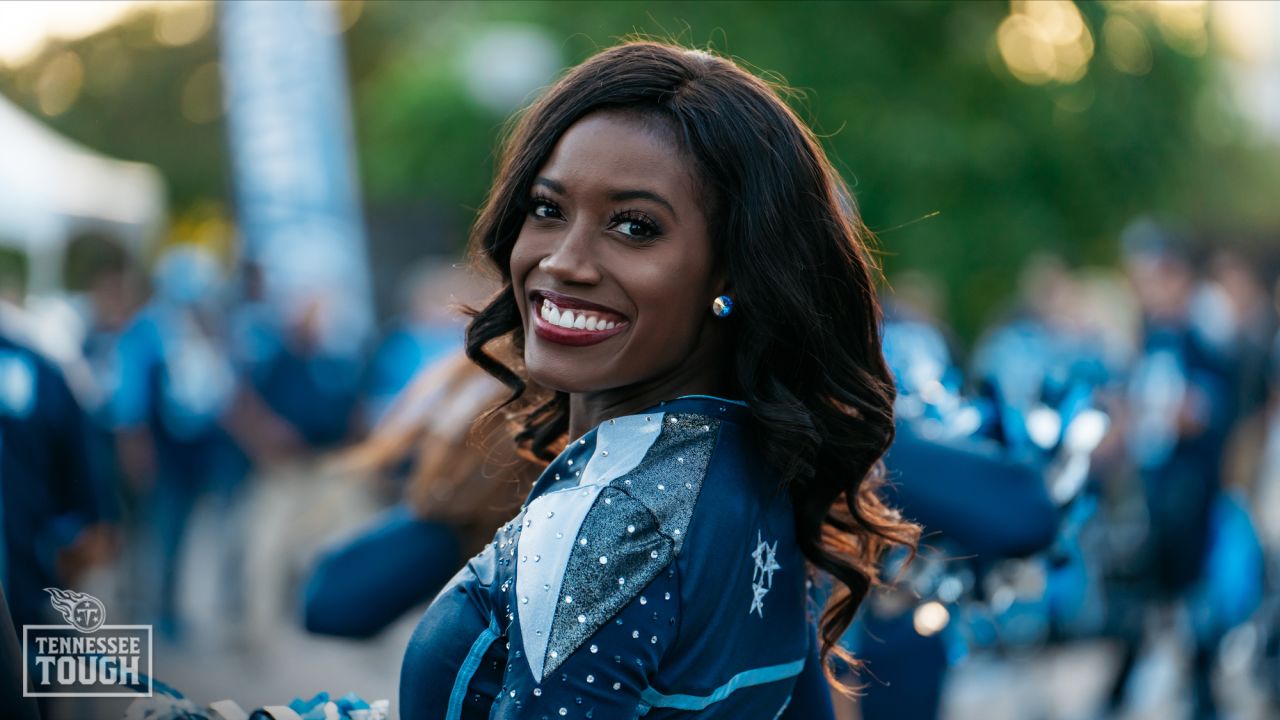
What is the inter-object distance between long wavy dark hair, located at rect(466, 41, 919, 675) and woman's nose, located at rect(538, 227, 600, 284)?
0.13 m

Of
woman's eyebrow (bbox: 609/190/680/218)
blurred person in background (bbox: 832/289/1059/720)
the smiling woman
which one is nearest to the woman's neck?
the smiling woman

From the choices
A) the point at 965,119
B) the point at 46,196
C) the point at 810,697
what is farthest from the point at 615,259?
the point at 46,196

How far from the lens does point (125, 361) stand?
294 inches

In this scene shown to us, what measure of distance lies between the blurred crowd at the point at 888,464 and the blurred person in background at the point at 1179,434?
12mm

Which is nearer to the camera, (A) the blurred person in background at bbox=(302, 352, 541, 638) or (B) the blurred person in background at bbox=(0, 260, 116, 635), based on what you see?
(A) the blurred person in background at bbox=(302, 352, 541, 638)

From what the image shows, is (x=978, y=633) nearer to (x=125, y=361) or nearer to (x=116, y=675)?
(x=116, y=675)

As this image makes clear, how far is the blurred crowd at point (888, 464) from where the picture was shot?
287 cm

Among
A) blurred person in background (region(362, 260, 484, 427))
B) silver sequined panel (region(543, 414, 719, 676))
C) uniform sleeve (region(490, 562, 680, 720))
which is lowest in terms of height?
blurred person in background (region(362, 260, 484, 427))

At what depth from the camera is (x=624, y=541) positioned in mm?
1381

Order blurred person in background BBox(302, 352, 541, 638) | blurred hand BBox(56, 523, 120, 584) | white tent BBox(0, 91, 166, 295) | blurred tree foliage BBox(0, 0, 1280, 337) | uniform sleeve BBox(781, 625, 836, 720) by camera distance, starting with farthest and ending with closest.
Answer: white tent BBox(0, 91, 166, 295) → blurred tree foliage BBox(0, 0, 1280, 337) → blurred hand BBox(56, 523, 120, 584) → blurred person in background BBox(302, 352, 541, 638) → uniform sleeve BBox(781, 625, 836, 720)

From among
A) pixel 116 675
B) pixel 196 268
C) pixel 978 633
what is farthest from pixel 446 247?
pixel 116 675

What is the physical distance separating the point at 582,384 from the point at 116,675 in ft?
2.41

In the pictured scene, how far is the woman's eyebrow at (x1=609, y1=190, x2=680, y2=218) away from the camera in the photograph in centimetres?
149

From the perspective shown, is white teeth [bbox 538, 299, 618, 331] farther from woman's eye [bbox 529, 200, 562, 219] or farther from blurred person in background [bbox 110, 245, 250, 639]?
blurred person in background [bbox 110, 245, 250, 639]
